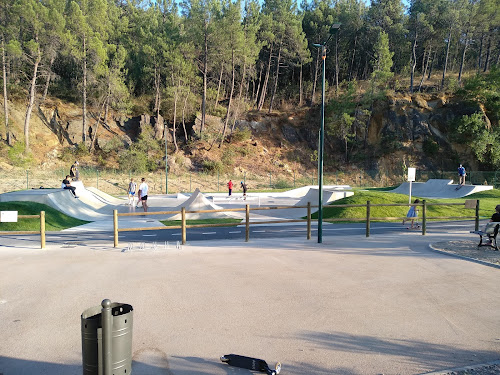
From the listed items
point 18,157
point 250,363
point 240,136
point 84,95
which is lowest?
point 250,363

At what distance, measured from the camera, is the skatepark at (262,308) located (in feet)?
13.1

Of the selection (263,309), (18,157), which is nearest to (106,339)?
(263,309)

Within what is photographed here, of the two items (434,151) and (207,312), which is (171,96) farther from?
(207,312)

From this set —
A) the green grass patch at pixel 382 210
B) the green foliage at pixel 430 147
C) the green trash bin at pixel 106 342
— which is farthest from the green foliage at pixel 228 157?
the green trash bin at pixel 106 342

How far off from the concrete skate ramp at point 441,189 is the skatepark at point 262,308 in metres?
23.9

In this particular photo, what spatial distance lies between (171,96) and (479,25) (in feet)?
169

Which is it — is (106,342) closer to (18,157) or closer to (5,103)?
(18,157)

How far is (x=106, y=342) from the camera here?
274cm

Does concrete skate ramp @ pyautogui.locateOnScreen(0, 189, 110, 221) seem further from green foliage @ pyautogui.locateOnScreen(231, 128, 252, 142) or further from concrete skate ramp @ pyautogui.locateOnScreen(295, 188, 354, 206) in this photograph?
green foliage @ pyautogui.locateOnScreen(231, 128, 252, 142)

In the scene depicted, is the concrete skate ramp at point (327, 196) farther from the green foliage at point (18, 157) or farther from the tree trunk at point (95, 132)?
the tree trunk at point (95, 132)

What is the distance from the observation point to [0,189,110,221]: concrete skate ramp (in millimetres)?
18000

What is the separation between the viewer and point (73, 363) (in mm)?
3859

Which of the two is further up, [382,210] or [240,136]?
[240,136]

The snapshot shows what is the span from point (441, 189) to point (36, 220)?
3186 centimetres
